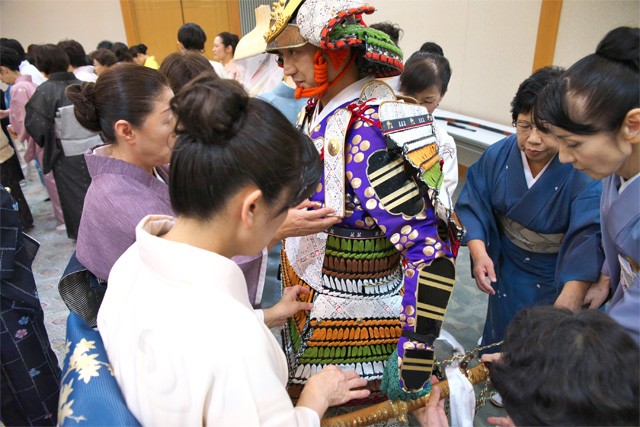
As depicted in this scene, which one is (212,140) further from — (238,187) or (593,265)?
(593,265)

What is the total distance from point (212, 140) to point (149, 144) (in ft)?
2.09

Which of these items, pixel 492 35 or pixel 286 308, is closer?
pixel 286 308

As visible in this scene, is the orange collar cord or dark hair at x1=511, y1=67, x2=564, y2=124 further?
dark hair at x1=511, y1=67, x2=564, y2=124

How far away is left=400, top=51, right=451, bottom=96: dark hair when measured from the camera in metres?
1.94

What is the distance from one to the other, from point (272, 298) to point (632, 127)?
181 cm

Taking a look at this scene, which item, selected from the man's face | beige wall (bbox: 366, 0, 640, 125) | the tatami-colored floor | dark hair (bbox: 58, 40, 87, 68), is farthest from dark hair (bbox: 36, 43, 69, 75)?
beige wall (bbox: 366, 0, 640, 125)

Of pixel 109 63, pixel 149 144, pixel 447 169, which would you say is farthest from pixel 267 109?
pixel 109 63

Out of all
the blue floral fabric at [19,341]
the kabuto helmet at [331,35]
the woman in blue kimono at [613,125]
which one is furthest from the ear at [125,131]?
the woman in blue kimono at [613,125]

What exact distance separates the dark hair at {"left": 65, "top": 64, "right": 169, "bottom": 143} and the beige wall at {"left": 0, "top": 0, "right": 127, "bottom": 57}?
6.86 m

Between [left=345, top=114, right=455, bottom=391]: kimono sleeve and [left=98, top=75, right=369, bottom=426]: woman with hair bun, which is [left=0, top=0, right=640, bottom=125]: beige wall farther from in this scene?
[left=98, top=75, right=369, bottom=426]: woman with hair bun

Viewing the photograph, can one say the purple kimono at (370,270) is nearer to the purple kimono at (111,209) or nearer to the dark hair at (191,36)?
the purple kimono at (111,209)

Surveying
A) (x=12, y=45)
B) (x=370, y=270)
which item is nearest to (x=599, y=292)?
(x=370, y=270)

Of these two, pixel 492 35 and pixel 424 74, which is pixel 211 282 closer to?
pixel 424 74

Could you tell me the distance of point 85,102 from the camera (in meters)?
1.18
